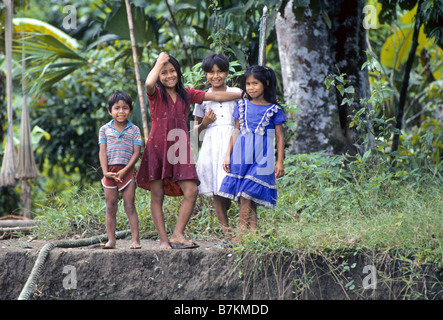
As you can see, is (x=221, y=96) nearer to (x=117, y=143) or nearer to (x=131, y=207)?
(x=117, y=143)

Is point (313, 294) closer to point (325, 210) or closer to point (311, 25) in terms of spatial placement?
point (325, 210)

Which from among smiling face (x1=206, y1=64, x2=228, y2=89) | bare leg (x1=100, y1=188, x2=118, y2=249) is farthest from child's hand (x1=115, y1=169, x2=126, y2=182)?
smiling face (x1=206, y1=64, x2=228, y2=89)

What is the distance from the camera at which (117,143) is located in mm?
3678

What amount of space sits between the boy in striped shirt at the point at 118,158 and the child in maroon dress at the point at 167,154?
94 mm

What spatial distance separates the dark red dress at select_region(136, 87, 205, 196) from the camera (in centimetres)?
365

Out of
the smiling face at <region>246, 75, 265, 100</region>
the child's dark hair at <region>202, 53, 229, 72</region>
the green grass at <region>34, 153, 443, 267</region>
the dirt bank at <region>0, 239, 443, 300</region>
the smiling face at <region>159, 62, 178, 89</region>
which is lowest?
the dirt bank at <region>0, 239, 443, 300</region>

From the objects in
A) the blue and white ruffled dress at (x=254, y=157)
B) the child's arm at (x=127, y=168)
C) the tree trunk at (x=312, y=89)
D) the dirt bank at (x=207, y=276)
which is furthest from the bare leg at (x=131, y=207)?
Result: the tree trunk at (x=312, y=89)

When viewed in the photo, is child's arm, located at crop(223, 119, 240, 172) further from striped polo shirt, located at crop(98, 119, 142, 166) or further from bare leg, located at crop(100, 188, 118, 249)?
bare leg, located at crop(100, 188, 118, 249)

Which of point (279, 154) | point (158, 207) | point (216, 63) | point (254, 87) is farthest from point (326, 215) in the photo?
point (216, 63)

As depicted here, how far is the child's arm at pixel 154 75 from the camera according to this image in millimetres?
3566

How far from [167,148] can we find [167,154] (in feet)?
0.14
